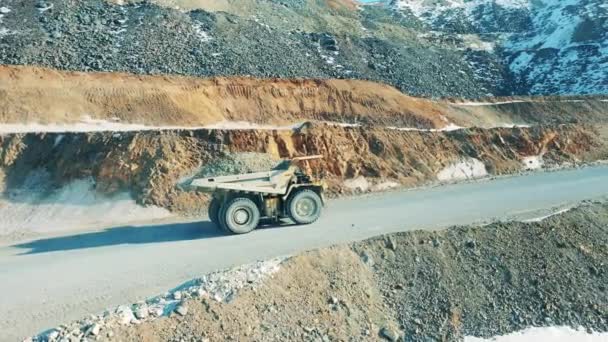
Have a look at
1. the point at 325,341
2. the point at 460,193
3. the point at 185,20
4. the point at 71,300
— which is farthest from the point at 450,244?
the point at 185,20

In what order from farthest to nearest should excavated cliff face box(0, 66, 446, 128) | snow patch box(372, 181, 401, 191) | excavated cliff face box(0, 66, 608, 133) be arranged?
1. excavated cliff face box(0, 66, 446, 128)
2. excavated cliff face box(0, 66, 608, 133)
3. snow patch box(372, 181, 401, 191)

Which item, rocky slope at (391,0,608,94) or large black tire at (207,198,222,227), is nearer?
large black tire at (207,198,222,227)

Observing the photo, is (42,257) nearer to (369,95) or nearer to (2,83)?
(2,83)

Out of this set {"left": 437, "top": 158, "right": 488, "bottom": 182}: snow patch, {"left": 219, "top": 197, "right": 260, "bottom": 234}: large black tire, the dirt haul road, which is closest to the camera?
the dirt haul road

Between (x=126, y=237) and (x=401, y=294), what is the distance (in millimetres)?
6952

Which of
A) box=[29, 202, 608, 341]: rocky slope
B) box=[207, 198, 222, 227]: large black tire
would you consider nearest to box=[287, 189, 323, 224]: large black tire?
box=[207, 198, 222, 227]: large black tire

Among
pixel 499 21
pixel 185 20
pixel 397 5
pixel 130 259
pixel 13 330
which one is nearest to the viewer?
pixel 13 330

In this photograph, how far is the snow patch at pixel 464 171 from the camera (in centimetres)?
2023

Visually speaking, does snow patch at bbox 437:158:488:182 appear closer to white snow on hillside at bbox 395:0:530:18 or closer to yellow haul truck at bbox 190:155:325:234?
yellow haul truck at bbox 190:155:325:234

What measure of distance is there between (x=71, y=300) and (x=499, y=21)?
57.0 metres

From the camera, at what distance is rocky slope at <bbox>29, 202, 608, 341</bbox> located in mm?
8594

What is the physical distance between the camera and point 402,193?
1762 cm

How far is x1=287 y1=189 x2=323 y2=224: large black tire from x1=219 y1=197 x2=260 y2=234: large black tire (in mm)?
912

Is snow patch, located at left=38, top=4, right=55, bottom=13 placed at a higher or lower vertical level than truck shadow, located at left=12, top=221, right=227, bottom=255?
higher
